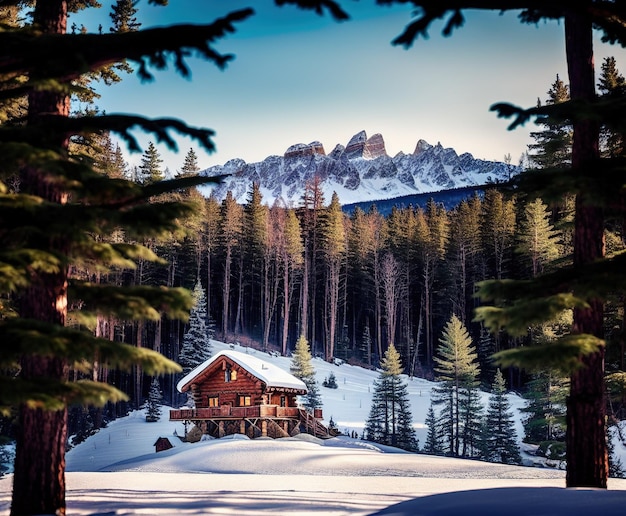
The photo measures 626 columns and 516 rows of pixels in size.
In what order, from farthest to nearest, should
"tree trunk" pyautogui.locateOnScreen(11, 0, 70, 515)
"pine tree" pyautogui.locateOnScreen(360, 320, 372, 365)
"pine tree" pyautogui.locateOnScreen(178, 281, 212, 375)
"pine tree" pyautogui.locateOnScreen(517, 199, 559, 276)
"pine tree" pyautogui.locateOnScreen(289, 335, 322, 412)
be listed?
"pine tree" pyautogui.locateOnScreen(360, 320, 372, 365) < "pine tree" pyautogui.locateOnScreen(178, 281, 212, 375) < "pine tree" pyautogui.locateOnScreen(517, 199, 559, 276) < "pine tree" pyautogui.locateOnScreen(289, 335, 322, 412) < "tree trunk" pyautogui.locateOnScreen(11, 0, 70, 515)

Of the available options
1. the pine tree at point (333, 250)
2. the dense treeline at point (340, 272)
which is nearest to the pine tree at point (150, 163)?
the dense treeline at point (340, 272)

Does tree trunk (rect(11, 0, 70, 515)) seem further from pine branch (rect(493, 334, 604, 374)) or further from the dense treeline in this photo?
the dense treeline

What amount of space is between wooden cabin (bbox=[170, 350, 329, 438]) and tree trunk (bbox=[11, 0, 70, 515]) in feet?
74.4

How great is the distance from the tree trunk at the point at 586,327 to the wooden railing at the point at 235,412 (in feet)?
72.4

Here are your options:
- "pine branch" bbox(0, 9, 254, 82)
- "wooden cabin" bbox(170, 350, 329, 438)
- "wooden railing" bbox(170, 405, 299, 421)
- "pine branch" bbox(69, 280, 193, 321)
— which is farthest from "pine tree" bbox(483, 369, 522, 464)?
"pine branch" bbox(0, 9, 254, 82)

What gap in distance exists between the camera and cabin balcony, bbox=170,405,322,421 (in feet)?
95.8

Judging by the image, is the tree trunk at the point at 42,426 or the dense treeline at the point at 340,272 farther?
the dense treeline at the point at 340,272

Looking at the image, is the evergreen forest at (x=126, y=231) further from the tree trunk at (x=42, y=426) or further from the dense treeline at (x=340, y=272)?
the dense treeline at (x=340, y=272)

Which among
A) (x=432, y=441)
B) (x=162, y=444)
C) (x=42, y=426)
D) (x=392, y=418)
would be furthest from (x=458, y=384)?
(x=42, y=426)

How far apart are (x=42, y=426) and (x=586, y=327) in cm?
766

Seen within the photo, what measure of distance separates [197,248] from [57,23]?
1898 inches

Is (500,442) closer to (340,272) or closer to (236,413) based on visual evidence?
(236,413)

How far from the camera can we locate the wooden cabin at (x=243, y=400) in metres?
29.7

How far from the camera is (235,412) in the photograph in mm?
29516
